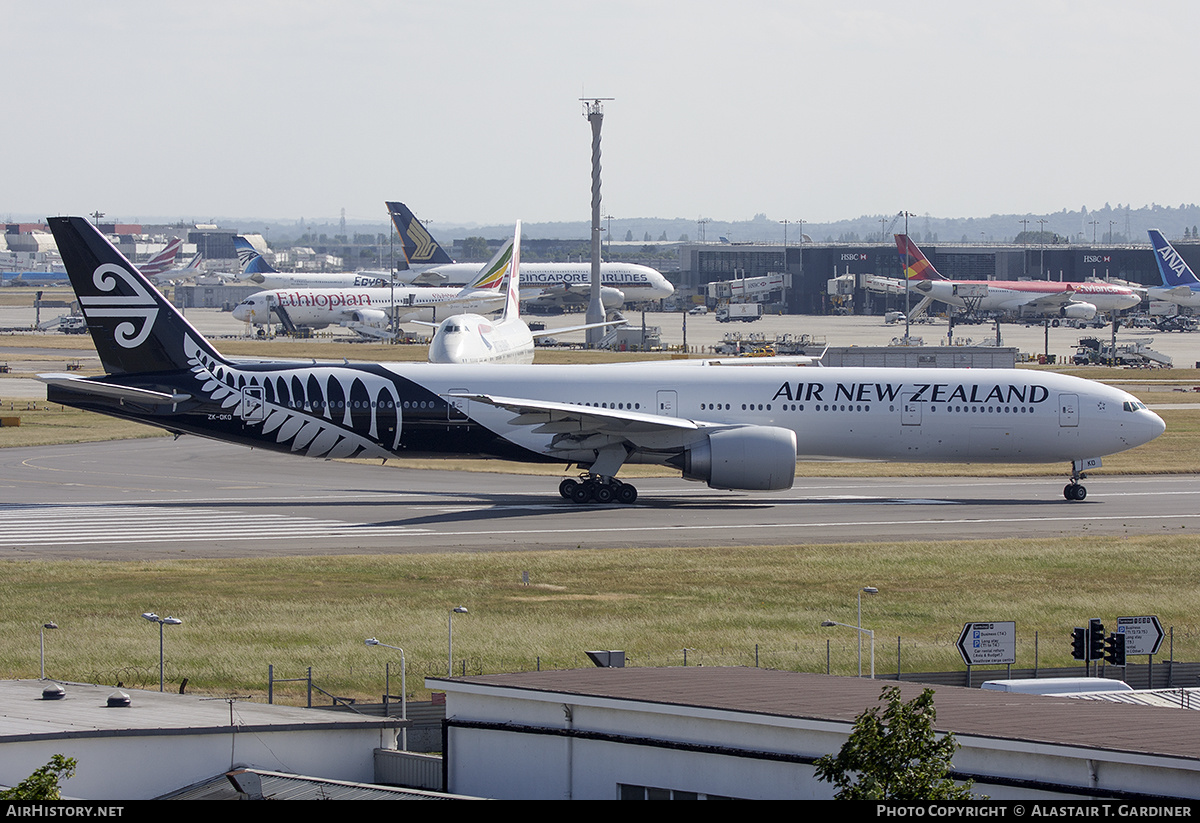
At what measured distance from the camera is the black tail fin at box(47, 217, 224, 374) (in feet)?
162

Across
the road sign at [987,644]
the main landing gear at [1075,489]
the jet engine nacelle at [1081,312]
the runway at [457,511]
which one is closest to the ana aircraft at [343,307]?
the jet engine nacelle at [1081,312]

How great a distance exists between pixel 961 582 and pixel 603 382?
17.7 metres

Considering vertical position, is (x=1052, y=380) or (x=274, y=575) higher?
(x=1052, y=380)

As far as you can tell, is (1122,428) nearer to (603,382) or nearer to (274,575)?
(603,382)

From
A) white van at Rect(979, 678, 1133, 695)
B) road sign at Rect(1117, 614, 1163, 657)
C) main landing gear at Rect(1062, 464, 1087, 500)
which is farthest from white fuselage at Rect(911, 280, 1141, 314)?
white van at Rect(979, 678, 1133, 695)

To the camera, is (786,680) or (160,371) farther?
(160,371)

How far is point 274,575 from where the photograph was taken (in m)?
37.6

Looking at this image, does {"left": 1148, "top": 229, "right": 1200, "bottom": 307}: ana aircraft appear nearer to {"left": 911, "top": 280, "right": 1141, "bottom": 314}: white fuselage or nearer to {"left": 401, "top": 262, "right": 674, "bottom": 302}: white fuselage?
{"left": 911, "top": 280, "right": 1141, "bottom": 314}: white fuselage

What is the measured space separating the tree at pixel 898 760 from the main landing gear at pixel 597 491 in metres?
37.3

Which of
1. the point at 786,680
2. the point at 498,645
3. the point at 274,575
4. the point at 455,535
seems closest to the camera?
the point at 786,680

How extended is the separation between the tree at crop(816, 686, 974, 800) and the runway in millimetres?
29424

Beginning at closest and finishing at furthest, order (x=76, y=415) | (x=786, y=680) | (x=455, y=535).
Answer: (x=786, y=680) < (x=455, y=535) < (x=76, y=415)

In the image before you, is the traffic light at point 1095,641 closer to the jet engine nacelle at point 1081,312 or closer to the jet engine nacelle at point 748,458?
the jet engine nacelle at point 748,458

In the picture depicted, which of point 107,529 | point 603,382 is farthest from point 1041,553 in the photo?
point 107,529
